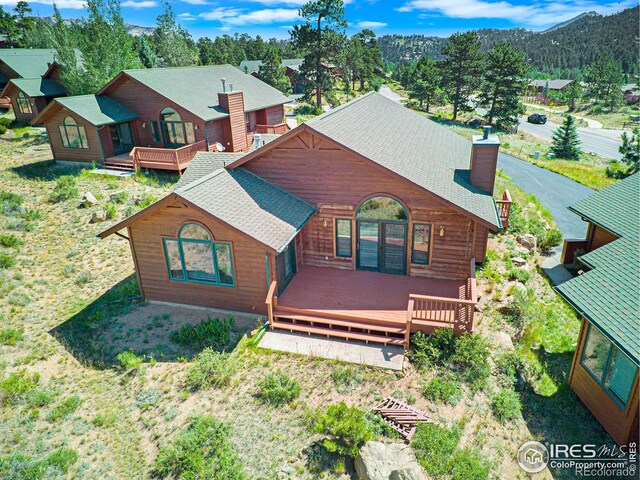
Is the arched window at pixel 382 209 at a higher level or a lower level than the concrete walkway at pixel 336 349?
higher

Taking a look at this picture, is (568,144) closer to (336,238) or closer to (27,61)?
(336,238)

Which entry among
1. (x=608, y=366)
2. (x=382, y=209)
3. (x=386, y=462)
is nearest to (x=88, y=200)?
(x=382, y=209)

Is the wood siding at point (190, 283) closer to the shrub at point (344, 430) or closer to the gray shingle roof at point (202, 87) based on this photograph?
the shrub at point (344, 430)

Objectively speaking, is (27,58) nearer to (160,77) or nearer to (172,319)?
(160,77)

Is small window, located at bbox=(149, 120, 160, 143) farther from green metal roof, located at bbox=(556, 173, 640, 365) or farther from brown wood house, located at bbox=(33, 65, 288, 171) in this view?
green metal roof, located at bbox=(556, 173, 640, 365)

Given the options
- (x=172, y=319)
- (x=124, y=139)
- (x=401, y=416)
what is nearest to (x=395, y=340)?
(x=401, y=416)

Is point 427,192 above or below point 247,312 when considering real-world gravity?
above

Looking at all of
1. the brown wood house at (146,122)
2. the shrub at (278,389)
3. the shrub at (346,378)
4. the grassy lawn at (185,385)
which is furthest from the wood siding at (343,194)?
the brown wood house at (146,122)
